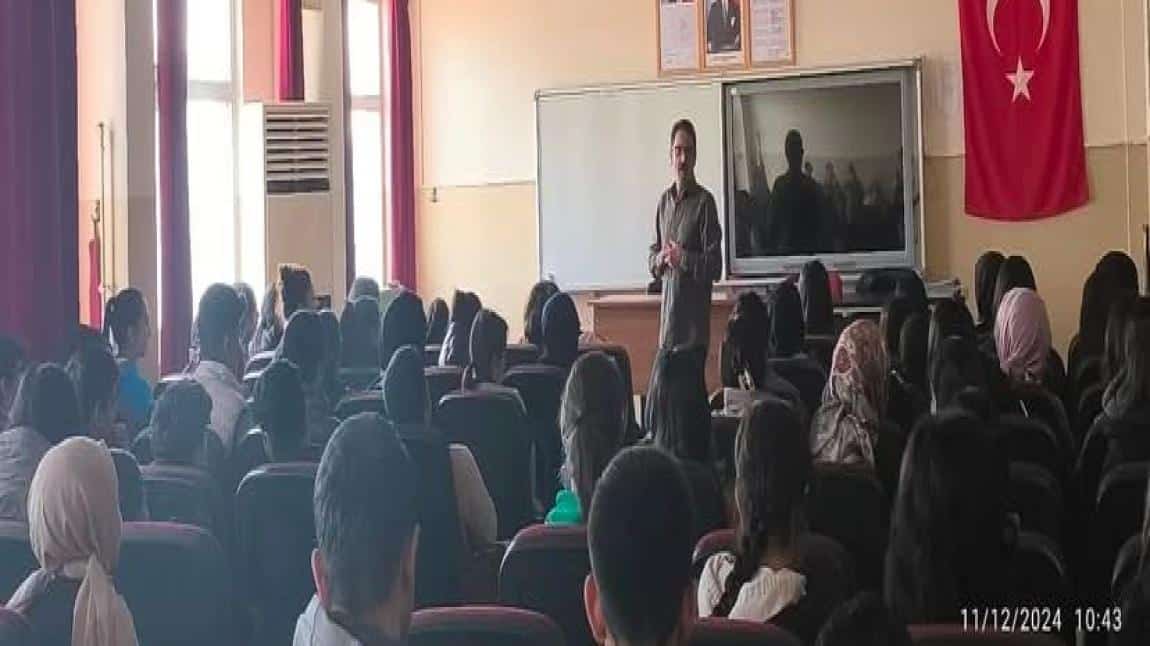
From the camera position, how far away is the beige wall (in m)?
10.1

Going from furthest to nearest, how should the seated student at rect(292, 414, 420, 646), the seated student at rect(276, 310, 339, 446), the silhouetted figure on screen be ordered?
the silhouetted figure on screen
the seated student at rect(276, 310, 339, 446)
the seated student at rect(292, 414, 420, 646)

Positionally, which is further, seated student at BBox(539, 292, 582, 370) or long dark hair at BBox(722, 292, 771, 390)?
seated student at BBox(539, 292, 582, 370)

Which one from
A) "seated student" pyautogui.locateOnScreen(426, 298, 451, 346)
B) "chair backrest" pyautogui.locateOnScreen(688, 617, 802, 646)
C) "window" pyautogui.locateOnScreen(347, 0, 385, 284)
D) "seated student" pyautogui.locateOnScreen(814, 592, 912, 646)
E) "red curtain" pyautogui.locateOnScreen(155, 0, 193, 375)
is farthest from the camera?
"window" pyautogui.locateOnScreen(347, 0, 385, 284)

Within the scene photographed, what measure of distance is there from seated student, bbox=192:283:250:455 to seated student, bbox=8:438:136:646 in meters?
2.26

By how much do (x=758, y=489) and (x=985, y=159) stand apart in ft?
26.6

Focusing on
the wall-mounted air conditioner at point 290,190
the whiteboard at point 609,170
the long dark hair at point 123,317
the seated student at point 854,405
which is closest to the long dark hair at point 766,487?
the seated student at point 854,405

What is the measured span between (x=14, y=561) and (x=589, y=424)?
137 cm

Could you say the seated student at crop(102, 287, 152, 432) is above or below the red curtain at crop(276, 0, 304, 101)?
below

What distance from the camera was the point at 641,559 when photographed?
6.22 feet

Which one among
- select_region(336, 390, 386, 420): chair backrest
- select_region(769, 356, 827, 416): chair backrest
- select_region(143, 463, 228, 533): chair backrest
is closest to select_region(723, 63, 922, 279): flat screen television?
select_region(769, 356, 827, 416): chair backrest

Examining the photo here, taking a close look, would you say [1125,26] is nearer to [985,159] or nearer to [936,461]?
[985,159]

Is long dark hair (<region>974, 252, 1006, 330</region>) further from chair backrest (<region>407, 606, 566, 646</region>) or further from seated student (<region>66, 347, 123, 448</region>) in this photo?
chair backrest (<region>407, 606, 566, 646</region>)

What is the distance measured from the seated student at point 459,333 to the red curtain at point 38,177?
2.26m

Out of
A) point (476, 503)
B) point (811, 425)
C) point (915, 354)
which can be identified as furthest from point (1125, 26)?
point (476, 503)
